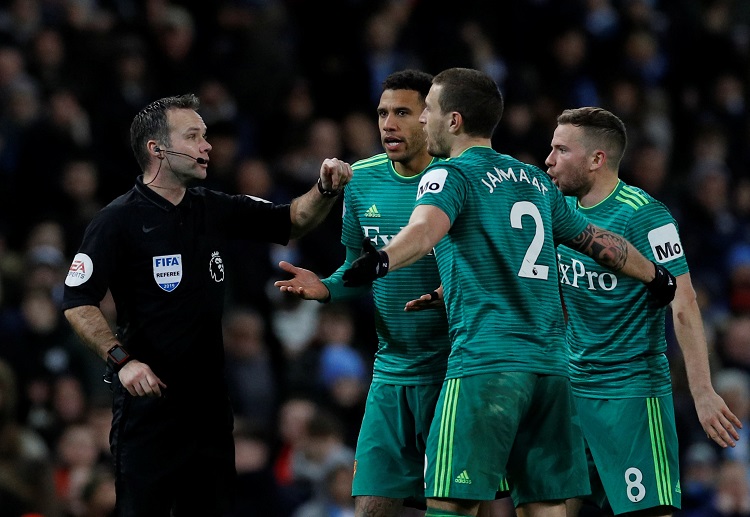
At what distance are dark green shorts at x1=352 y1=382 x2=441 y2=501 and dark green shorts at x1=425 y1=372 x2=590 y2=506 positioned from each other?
814 millimetres

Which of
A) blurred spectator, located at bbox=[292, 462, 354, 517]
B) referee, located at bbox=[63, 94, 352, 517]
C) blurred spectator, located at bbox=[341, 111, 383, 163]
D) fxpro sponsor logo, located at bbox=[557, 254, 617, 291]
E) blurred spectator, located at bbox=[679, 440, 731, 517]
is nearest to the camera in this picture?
referee, located at bbox=[63, 94, 352, 517]

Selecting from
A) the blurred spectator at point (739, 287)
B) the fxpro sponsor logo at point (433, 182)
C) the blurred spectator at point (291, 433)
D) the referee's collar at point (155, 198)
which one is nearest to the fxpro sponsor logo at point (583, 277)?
the fxpro sponsor logo at point (433, 182)

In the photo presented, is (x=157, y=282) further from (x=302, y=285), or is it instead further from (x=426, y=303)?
(x=426, y=303)

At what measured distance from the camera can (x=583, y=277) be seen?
22.5 feet

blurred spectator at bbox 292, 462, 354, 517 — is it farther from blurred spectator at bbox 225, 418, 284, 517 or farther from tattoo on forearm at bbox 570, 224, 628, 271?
tattoo on forearm at bbox 570, 224, 628, 271

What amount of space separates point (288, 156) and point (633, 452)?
633 cm

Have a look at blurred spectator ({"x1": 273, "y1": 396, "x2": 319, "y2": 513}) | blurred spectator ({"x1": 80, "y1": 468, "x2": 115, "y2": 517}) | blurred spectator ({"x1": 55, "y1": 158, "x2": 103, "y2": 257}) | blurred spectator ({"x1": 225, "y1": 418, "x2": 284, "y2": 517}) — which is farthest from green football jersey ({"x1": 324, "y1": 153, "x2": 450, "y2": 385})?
blurred spectator ({"x1": 55, "y1": 158, "x2": 103, "y2": 257})

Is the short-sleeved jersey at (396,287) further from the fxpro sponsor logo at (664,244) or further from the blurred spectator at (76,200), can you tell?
the blurred spectator at (76,200)

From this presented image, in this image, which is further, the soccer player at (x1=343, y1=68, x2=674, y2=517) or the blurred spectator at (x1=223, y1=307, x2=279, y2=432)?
the blurred spectator at (x1=223, y1=307, x2=279, y2=432)

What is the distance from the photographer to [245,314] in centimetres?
1093

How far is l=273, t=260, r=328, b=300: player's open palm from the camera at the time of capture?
19.8ft

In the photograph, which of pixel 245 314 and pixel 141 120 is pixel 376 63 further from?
pixel 141 120

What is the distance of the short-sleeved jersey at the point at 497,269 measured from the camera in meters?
5.75

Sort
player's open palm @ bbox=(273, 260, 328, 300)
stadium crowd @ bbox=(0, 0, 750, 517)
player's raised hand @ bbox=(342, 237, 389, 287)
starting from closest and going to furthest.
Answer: player's raised hand @ bbox=(342, 237, 389, 287)
player's open palm @ bbox=(273, 260, 328, 300)
stadium crowd @ bbox=(0, 0, 750, 517)
